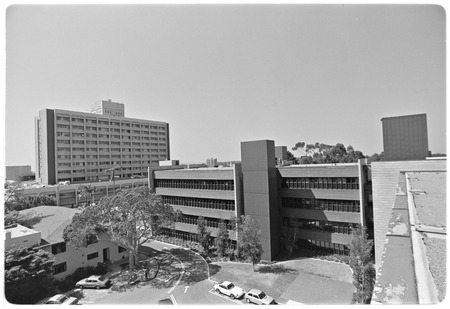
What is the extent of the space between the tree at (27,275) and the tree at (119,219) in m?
1.42

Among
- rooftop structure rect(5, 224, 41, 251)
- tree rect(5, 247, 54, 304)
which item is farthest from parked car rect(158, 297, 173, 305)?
rooftop structure rect(5, 224, 41, 251)

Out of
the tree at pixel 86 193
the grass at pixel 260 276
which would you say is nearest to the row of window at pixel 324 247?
the grass at pixel 260 276

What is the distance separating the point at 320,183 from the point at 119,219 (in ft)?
29.1

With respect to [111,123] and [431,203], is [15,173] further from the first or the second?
[111,123]

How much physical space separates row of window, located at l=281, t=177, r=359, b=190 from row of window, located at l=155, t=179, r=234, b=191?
2.87 meters

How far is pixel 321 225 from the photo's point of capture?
1118cm

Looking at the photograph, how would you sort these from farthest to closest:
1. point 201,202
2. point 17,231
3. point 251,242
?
point 201,202 → point 251,242 → point 17,231

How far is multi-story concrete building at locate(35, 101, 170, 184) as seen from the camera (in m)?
A: 28.4

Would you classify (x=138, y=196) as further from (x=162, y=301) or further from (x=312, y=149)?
(x=312, y=149)

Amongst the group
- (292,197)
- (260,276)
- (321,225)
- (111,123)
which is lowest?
(260,276)

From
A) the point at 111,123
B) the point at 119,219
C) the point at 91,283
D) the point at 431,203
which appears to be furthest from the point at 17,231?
the point at 111,123

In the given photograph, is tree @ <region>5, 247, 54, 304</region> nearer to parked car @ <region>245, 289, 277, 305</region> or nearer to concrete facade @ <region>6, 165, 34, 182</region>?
concrete facade @ <region>6, 165, 34, 182</region>

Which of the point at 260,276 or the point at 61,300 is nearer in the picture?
the point at 61,300

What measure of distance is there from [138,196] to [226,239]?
472 cm
